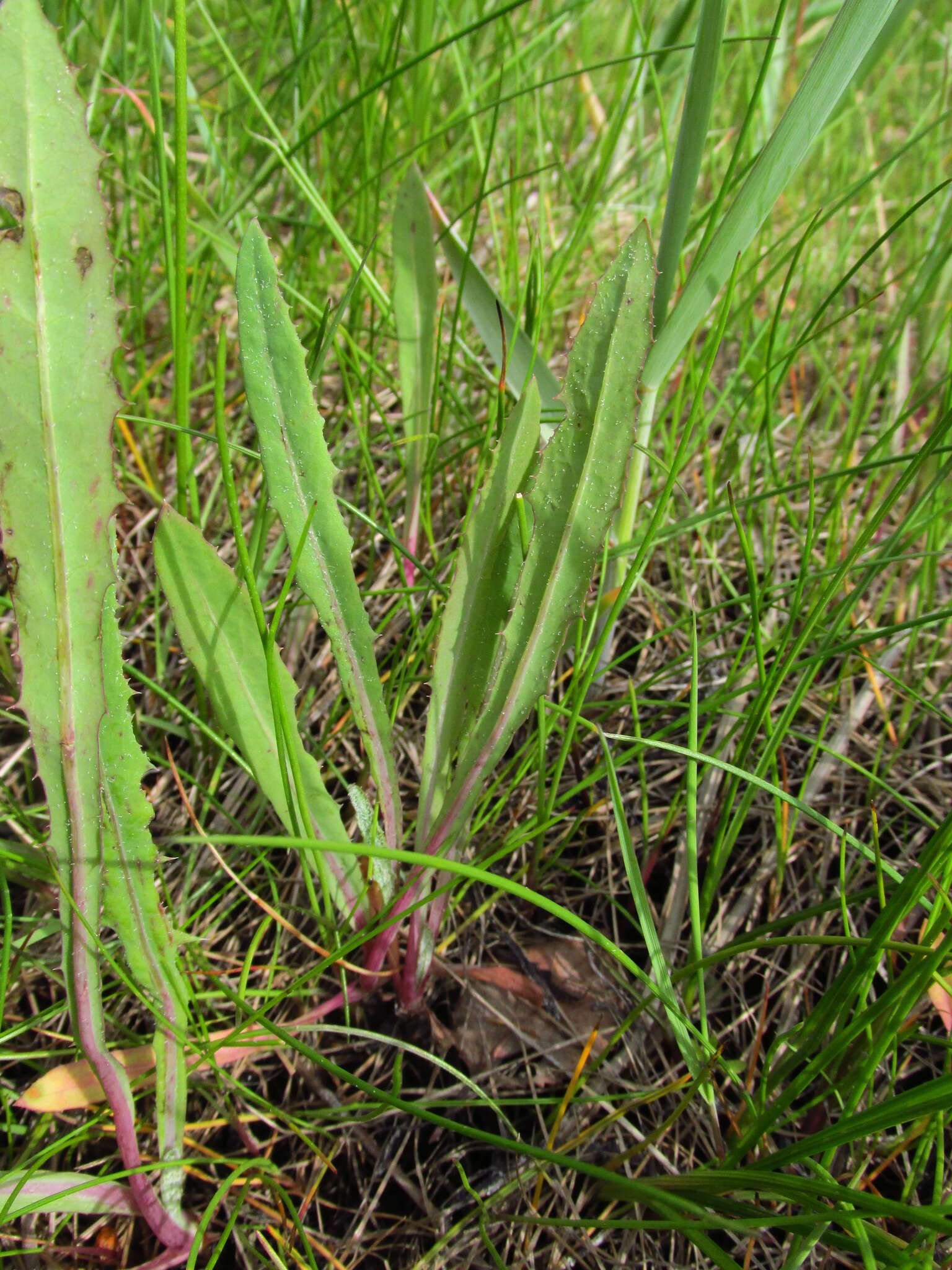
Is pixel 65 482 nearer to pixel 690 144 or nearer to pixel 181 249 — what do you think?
pixel 181 249

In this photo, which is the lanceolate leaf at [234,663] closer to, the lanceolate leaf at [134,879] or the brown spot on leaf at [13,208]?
the lanceolate leaf at [134,879]

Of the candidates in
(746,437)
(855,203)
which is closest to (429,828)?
(746,437)

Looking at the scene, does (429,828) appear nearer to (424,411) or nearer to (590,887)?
(590,887)

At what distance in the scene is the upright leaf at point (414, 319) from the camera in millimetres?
1115

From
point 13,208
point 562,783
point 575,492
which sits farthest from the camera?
point 562,783

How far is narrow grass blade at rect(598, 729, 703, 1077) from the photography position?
2.51ft

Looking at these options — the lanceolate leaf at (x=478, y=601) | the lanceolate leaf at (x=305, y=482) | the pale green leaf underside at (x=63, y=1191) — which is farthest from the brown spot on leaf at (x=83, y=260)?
the pale green leaf underside at (x=63, y=1191)

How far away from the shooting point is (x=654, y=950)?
30.9 inches

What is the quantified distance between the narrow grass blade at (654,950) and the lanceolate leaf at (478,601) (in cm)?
16

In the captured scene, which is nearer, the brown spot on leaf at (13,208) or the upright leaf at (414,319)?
the brown spot on leaf at (13,208)

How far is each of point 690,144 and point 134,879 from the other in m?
0.88

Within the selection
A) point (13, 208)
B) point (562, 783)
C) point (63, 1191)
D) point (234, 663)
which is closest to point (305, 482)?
point (234, 663)

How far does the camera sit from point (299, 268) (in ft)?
4.67

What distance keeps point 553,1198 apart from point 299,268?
4.35 ft
